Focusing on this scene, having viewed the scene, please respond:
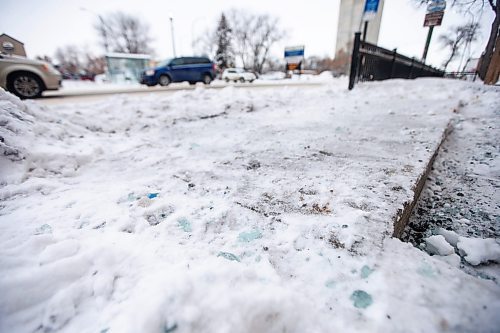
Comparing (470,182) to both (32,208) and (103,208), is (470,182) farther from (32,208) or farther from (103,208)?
(32,208)

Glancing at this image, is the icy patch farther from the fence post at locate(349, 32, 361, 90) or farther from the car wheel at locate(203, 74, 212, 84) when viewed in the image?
the car wheel at locate(203, 74, 212, 84)

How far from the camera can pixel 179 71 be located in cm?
1059

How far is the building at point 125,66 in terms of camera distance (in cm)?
1751

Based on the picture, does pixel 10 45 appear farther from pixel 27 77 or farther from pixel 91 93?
pixel 91 93

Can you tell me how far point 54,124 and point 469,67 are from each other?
1139cm

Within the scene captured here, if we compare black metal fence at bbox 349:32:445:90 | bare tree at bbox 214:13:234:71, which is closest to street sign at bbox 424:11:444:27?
black metal fence at bbox 349:32:445:90

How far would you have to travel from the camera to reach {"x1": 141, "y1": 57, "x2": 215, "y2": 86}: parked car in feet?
34.0

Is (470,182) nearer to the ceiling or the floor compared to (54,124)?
nearer to the floor

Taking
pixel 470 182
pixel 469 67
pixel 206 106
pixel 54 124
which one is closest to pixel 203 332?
pixel 470 182

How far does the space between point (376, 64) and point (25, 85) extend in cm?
867

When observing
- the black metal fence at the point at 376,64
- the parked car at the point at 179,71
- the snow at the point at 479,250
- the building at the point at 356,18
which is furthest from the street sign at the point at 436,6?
the parked car at the point at 179,71

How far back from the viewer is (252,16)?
39.9 meters

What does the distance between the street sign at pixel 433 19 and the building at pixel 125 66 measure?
58.2 feet

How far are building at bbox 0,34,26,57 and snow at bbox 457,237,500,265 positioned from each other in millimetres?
4912
